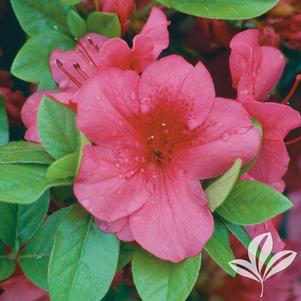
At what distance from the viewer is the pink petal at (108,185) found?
70cm

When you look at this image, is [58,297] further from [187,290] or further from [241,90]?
[241,90]

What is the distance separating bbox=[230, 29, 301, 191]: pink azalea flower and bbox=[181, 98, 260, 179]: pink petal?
3 centimetres

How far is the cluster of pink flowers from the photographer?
2.34ft

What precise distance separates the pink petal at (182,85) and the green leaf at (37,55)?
0.19 m

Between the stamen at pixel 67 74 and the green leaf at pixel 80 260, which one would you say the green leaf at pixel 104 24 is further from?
the green leaf at pixel 80 260

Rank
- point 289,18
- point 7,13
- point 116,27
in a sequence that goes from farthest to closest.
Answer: point 7,13 < point 289,18 < point 116,27

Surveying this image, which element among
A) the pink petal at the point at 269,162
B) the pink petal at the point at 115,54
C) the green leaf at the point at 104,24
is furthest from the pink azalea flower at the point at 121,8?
the pink petal at the point at 269,162

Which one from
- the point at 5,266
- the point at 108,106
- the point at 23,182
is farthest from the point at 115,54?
the point at 5,266

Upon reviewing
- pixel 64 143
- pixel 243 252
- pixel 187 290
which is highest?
pixel 64 143

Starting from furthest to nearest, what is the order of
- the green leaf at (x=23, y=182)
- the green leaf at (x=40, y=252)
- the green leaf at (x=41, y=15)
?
the green leaf at (x=41, y=15)
the green leaf at (x=40, y=252)
the green leaf at (x=23, y=182)

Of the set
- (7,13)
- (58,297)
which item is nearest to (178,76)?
(58,297)

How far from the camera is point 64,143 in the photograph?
0.75m

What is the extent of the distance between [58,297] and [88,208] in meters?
0.09

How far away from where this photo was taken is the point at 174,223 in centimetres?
72
